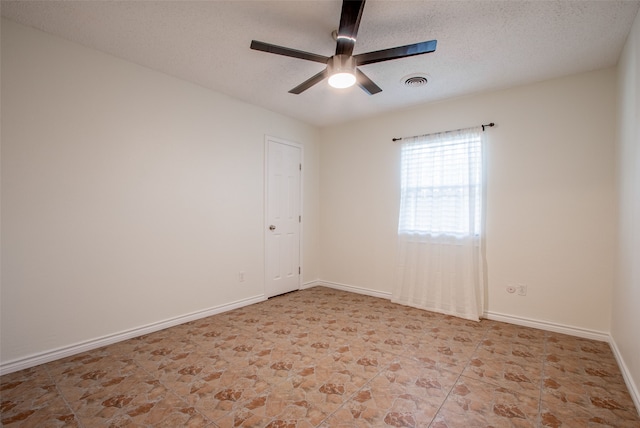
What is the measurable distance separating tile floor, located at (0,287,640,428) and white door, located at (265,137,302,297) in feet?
3.94

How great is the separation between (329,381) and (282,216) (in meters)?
2.58

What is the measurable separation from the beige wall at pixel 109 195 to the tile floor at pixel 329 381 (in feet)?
1.34

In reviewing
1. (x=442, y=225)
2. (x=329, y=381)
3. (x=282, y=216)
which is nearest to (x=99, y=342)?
(x=329, y=381)

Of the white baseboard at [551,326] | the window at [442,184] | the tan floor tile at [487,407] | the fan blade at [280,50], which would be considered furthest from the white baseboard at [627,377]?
the fan blade at [280,50]

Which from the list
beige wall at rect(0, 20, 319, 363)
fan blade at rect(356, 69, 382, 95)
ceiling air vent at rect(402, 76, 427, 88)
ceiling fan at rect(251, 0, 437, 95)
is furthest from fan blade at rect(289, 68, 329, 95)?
beige wall at rect(0, 20, 319, 363)

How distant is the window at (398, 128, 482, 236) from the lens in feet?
11.5

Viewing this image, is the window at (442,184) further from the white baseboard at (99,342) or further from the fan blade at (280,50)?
the white baseboard at (99,342)

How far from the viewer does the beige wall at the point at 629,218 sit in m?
2.02

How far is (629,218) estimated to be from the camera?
2.27 meters

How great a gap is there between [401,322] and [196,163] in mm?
2869

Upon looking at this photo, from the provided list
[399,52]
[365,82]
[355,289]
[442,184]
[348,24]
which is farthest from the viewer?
[355,289]

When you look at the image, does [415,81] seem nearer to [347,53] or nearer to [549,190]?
[347,53]

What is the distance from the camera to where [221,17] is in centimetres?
220

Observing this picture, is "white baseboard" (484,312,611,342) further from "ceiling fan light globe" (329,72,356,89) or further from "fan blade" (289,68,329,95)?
"fan blade" (289,68,329,95)
